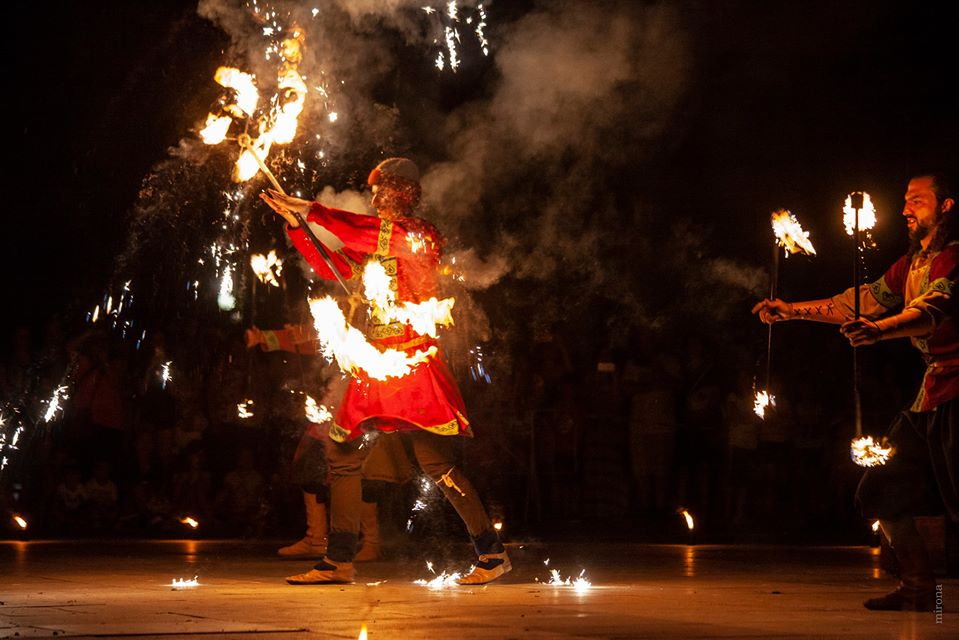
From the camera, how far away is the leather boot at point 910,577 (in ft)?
19.0

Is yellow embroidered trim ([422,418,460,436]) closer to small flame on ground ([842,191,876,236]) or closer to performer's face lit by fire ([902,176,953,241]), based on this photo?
small flame on ground ([842,191,876,236])

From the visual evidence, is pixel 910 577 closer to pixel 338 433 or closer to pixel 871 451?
pixel 871 451

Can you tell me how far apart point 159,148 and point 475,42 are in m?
3.54

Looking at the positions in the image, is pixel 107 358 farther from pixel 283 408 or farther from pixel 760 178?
pixel 760 178

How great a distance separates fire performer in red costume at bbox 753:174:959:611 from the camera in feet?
19.0

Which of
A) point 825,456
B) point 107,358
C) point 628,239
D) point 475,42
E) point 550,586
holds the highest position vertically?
point 475,42

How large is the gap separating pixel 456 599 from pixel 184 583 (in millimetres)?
1655

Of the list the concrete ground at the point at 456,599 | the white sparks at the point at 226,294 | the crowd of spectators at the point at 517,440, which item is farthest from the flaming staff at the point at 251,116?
the white sparks at the point at 226,294

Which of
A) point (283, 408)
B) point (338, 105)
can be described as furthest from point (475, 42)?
point (283, 408)

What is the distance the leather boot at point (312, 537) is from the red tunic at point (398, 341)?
95.1 inches

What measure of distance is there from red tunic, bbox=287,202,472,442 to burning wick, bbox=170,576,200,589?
1056 millimetres

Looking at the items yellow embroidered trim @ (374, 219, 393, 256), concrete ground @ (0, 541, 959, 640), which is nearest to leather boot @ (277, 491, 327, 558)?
concrete ground @ (0, 541, 959, 640)

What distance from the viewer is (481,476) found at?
480 inches

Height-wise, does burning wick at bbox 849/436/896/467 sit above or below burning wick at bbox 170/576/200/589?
above
